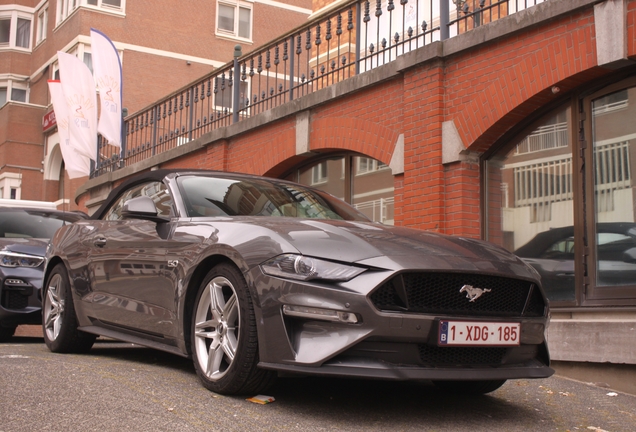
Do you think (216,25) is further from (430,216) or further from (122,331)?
(122,331)

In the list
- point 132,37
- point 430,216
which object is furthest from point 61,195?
point 430,216

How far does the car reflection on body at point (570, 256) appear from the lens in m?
6.77

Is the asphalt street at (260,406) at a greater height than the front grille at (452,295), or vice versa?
the front grille at (452,295)

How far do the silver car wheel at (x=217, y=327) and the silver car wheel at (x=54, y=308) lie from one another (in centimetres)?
230

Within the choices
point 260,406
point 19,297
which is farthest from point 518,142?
point 19,297

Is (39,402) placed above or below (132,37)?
below

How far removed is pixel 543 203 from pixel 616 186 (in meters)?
0.88

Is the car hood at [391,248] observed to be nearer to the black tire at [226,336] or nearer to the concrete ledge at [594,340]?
the black tire at [226,336]

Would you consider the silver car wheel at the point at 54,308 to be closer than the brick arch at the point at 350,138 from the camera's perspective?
Yes

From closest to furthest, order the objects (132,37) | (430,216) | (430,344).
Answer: (430,344) → (430,216) → (132,37)

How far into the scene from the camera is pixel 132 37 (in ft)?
100

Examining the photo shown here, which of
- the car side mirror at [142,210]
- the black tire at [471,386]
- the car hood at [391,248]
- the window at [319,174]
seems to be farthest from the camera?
the window at [319,174]

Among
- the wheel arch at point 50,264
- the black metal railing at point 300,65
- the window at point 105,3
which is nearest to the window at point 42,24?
the window at point 105,3

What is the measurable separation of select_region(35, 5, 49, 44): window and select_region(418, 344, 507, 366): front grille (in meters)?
33.0
